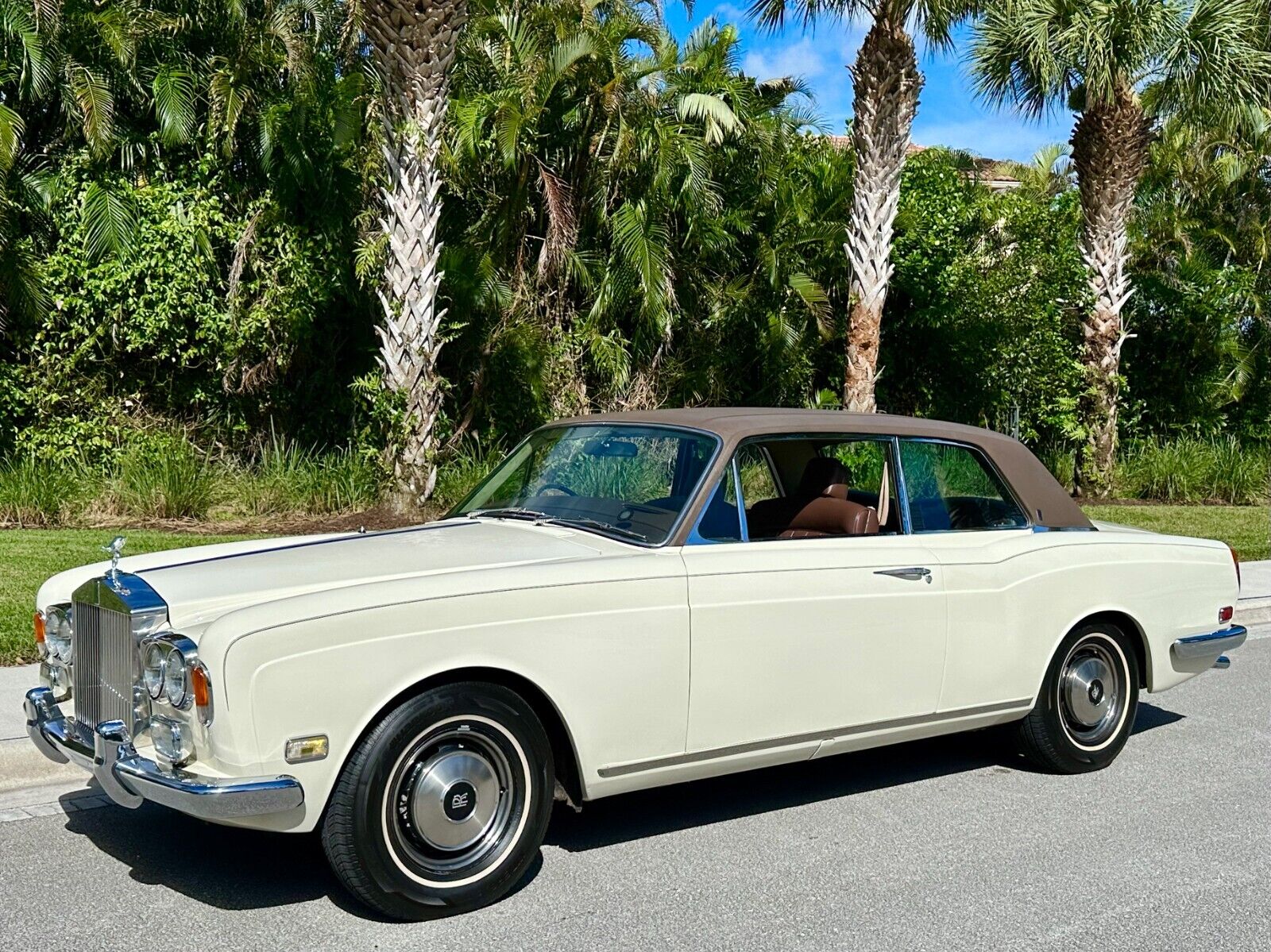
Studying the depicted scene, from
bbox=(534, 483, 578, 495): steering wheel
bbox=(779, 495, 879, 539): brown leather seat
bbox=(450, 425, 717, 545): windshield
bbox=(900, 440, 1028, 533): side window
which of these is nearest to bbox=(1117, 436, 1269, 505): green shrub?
bbox=(900, 440, 1028, 533): side window

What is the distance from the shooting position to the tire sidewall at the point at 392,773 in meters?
4.22

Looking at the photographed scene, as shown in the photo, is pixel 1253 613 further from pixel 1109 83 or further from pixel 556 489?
pixel 1109 83

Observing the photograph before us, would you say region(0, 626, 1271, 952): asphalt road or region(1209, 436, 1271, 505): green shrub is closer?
region(0, 626, 1271, 952): asphalt road

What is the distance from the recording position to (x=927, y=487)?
593cm

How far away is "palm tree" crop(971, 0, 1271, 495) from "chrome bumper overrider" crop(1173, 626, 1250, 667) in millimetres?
11045

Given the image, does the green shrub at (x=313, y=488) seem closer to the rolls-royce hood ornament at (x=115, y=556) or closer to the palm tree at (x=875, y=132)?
the palm tree at (x=875, y=132)

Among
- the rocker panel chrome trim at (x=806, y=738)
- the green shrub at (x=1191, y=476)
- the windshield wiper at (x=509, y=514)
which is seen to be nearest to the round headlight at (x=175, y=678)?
the rocker panel chrome trim at (x=806, y=738)

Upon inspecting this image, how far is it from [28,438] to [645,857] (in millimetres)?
12459

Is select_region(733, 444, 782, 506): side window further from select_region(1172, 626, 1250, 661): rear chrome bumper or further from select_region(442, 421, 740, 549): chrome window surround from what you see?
select_region(1172, 626, 1250, 661): rear chrome bumper

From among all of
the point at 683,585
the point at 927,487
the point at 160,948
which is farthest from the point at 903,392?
the point at 160,948

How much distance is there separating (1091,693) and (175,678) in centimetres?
415

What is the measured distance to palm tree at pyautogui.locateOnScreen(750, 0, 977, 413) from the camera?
15094mm

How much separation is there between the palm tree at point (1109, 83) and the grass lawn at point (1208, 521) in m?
1.59

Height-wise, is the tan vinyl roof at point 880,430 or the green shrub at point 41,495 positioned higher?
the tan vinyl roof at point 880,430
